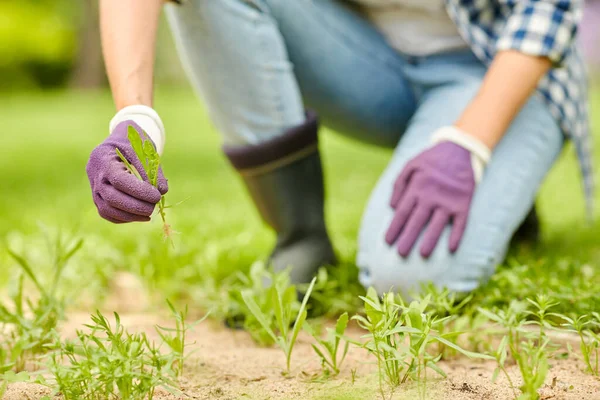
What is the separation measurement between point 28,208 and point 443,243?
79.9 inches

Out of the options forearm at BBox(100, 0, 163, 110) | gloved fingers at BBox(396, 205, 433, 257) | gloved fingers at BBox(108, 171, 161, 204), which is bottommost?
gloved fingers at BBox(396, 205, 433, 257)

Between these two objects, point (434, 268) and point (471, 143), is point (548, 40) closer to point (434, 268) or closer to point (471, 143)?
point (471, 143)

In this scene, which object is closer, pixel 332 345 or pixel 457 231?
pixel 332 345

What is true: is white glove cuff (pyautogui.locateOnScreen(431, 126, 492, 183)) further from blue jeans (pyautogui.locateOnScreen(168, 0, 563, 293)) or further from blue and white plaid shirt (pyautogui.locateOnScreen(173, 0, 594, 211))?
blue and white plaid shirt (pyautogui.locateOnScreen(173, 0, 594, 211))

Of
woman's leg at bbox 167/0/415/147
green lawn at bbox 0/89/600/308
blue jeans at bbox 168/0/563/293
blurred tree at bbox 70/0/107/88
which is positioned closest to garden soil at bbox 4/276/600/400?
blue jeans at bbox 168/0/563/293

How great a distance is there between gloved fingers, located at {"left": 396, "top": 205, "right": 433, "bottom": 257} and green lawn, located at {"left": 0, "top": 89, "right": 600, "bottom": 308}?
0.98 ft

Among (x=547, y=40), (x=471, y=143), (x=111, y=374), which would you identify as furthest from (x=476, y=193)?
(x=111, y=374)

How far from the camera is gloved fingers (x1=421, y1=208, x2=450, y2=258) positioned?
1.40 meters

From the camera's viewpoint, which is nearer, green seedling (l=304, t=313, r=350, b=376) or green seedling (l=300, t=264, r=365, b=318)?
green seedling (l=304, t=313, r=350, b=376)

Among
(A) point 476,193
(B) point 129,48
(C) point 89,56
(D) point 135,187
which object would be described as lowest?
(A) point 476,193

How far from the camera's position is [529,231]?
6.28 feet

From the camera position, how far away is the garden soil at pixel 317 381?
0.98 meters

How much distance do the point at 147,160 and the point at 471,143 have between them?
737 millimetres

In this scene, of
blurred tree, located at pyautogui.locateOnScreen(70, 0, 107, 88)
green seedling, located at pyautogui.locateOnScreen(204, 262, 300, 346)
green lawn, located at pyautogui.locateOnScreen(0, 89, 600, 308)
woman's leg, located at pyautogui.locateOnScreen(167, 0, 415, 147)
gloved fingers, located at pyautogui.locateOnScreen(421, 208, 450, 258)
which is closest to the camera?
green seedling, located at pyautogui.locateOnScreen(204, 262, 300, 346)
